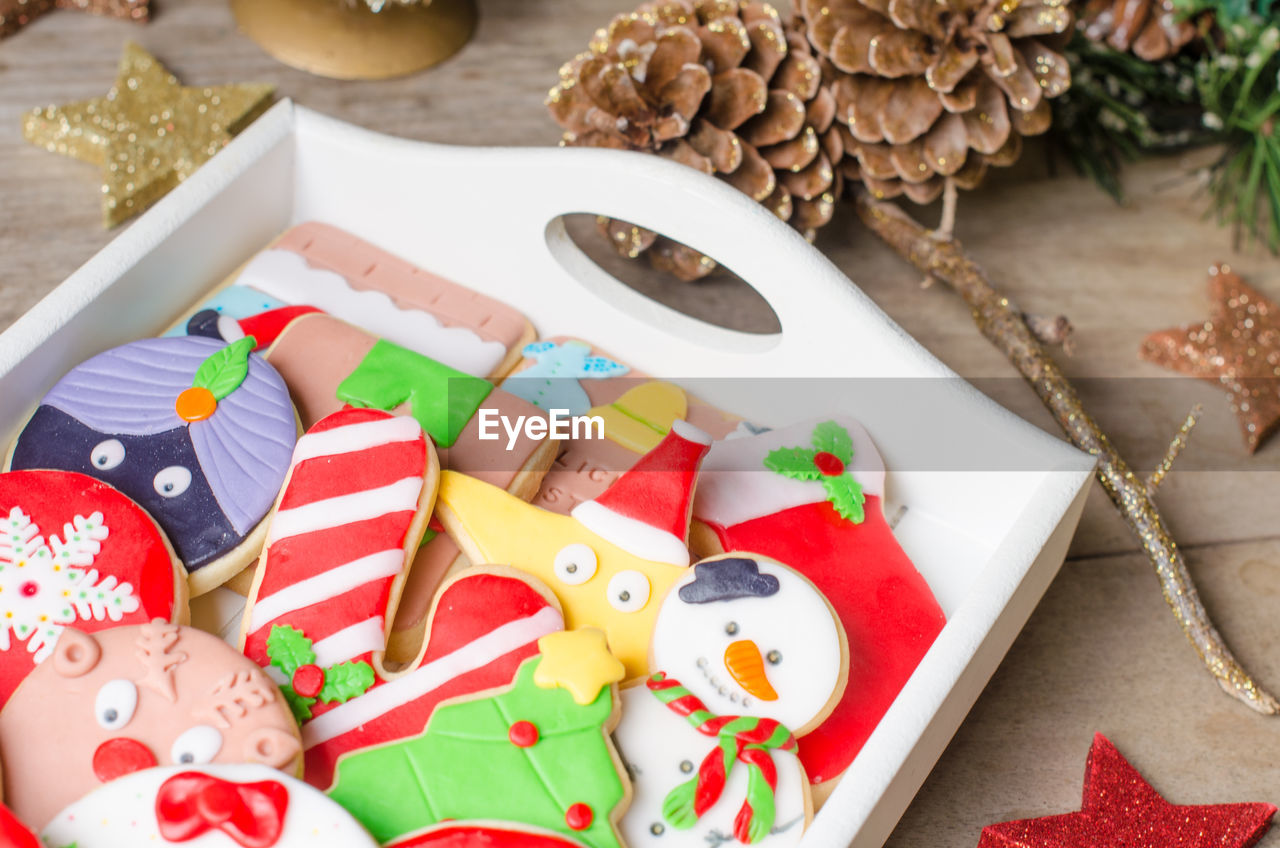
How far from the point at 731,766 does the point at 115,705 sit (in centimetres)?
28

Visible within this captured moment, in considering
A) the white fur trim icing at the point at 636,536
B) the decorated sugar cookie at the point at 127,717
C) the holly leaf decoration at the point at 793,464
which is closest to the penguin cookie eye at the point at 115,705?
the decorated sugar cookie at the point at 127,717

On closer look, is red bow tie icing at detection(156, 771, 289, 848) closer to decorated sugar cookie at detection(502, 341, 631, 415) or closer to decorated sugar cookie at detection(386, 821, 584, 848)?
decorated sugar cookie at detection(386, 821, 584, 848)

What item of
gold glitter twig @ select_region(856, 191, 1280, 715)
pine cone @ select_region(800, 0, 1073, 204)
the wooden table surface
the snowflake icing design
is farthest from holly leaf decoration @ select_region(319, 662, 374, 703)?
pine cone @ select_region(800, 0, 1073, 204)

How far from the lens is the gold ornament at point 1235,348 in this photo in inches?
36.8

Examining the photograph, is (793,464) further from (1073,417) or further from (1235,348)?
(1235,348)

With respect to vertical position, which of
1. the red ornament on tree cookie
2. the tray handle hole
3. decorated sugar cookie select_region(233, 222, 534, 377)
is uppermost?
decorated sugar cookie select_region(233, 222, 534, 377)

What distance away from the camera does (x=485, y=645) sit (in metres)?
0.57

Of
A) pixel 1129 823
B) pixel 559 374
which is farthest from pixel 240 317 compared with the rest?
pixel 1129 823

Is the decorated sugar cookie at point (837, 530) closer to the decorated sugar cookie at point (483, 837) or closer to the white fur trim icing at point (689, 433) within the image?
the white fur trim icing at point (689, 433)

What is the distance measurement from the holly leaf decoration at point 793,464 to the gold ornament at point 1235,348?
1.46 feet

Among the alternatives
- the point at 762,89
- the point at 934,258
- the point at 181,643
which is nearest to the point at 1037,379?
the point at 934,258

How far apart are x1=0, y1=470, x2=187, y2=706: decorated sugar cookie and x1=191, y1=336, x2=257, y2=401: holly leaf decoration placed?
0.28ft

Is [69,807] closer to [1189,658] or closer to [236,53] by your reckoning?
[1189,658]

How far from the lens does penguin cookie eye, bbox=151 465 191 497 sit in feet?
2.08
